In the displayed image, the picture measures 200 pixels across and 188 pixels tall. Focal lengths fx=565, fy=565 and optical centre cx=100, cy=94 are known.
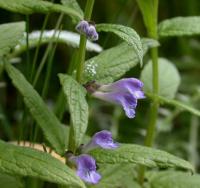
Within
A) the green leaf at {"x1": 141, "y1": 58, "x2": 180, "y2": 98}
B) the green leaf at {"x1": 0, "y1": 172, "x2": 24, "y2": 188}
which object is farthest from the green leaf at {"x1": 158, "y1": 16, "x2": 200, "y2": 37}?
the green leaf at {"x1": 0, "y1": 172, "x2": 24, "y2": 188}

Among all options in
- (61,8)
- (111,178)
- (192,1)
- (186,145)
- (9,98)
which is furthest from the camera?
(192,1)

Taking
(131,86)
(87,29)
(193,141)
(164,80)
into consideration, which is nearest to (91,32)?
(87,29)

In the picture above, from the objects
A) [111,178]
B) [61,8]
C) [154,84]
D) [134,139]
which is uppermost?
[61,8]

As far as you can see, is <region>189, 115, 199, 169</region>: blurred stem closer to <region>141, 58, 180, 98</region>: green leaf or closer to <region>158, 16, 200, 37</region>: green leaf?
<region>141, 58, 180, 98</region>: green leaf

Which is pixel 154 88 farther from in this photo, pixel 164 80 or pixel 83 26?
pixel 83 26

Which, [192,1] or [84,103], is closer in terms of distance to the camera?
[84,103]

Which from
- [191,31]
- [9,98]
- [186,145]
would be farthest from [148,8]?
[9,98]

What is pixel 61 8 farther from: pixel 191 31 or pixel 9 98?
pixel 9 98

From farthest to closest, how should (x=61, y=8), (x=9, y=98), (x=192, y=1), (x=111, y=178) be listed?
(x=192, y=1)
(x=9, y=98)
(x=111, y=178)
(x=61, y=8)
